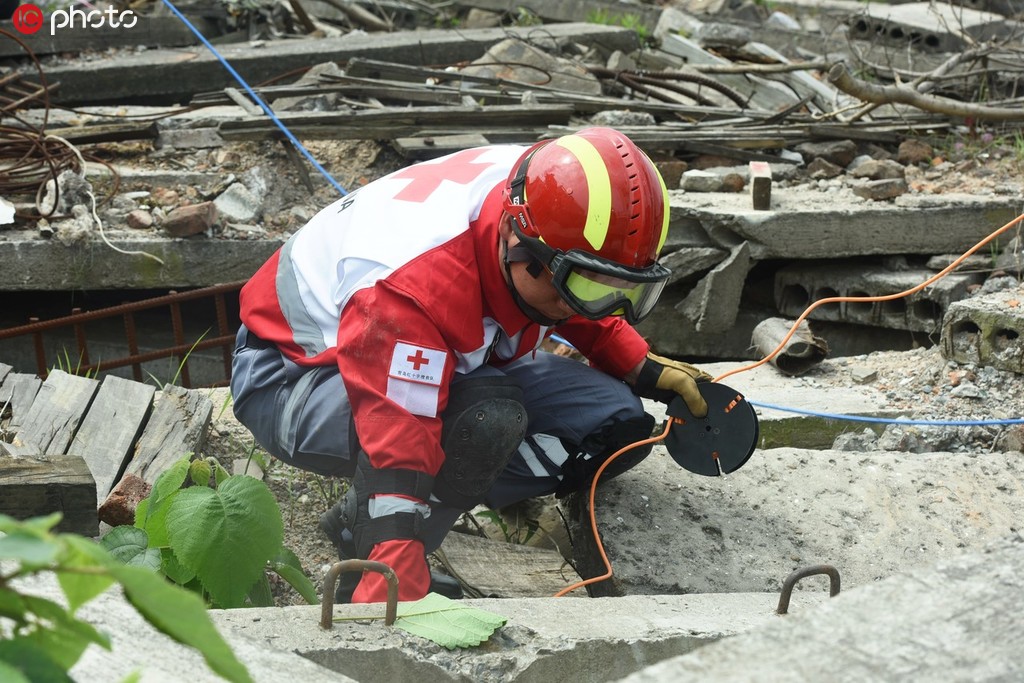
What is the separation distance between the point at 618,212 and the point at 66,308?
381 cm

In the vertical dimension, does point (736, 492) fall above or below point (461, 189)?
below

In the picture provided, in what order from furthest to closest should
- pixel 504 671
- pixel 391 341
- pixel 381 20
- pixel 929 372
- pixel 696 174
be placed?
pixel 381 20 → pixel 696 174 → pixel 929 372 → pixel 391 341 → pixel 504 671

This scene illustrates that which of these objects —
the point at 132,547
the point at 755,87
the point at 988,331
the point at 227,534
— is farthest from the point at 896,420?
the point at 755,87

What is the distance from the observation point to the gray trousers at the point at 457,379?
3.12 m

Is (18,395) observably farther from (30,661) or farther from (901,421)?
(901,421)

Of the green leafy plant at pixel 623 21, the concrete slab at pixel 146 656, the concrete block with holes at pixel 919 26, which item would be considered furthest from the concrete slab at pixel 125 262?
the concrete block with holes at pixel 919 26

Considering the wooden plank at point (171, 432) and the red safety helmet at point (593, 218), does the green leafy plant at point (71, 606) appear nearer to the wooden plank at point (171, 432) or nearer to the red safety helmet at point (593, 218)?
the red safety helmet at point (593, 218)

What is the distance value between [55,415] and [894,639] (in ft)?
9.75

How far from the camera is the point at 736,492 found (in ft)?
11.2

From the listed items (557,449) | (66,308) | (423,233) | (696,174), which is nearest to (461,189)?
(423,233)

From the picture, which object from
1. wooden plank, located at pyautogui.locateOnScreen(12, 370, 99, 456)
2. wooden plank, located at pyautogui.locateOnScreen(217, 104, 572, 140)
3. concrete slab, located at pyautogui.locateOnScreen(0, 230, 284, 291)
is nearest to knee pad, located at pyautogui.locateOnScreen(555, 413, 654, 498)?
wooden plank, located at pyautogui.locateOnScreen(12, 370, 99, 456)

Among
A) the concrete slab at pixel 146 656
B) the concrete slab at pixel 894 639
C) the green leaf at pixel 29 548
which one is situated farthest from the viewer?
the concrete slab at pixel 146 656

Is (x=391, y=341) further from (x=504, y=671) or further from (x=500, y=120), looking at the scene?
(x=500, y=120)

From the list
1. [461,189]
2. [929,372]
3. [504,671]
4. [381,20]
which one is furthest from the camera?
[381,20]
